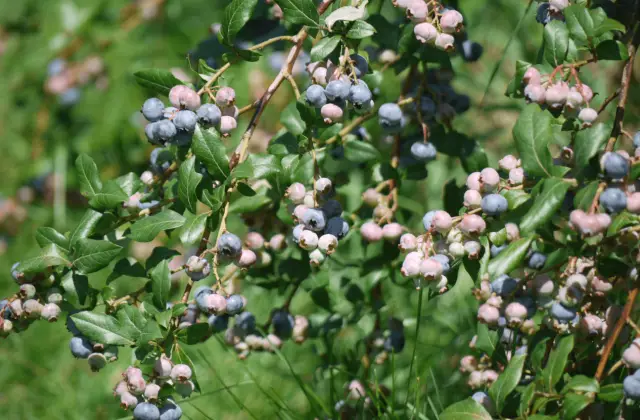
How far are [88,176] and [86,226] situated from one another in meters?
0.08

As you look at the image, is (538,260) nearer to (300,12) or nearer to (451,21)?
(451,21)

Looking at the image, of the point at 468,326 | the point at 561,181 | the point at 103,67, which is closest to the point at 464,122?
the point at 468,326

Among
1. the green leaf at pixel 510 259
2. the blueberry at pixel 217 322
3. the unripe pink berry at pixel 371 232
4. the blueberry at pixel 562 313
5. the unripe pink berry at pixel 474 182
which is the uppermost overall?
the unripe pink berry at pixel 474 182

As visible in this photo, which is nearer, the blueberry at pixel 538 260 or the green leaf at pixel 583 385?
the green leaf at pixel 583 385

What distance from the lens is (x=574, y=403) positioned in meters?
1.03

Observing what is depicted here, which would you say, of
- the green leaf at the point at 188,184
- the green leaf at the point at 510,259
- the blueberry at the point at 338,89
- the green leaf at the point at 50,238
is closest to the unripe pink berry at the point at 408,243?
the green leaf at the point at 510,259

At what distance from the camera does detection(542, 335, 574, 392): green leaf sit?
105cm

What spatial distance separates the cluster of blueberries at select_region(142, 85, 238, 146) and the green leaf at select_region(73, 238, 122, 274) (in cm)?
17

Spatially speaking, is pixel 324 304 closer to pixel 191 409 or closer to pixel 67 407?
pixel 191 409

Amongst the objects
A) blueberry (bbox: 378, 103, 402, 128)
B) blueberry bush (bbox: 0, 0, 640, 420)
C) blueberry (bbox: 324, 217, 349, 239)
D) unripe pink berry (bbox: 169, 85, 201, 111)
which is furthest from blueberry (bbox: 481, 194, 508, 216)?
unripe pink berry (bbox: 169, 85, 201, 111)

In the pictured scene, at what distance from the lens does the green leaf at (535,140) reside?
104cm

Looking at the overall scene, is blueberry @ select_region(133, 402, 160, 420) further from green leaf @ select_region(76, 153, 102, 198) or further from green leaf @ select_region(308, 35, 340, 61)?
green leaf @ select_region(308, 35, 340, 61)

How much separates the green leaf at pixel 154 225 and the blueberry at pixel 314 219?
7.2 inches

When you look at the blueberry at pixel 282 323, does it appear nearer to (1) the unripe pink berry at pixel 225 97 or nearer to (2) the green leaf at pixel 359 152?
(2) the green leaf at pixel 359 152
